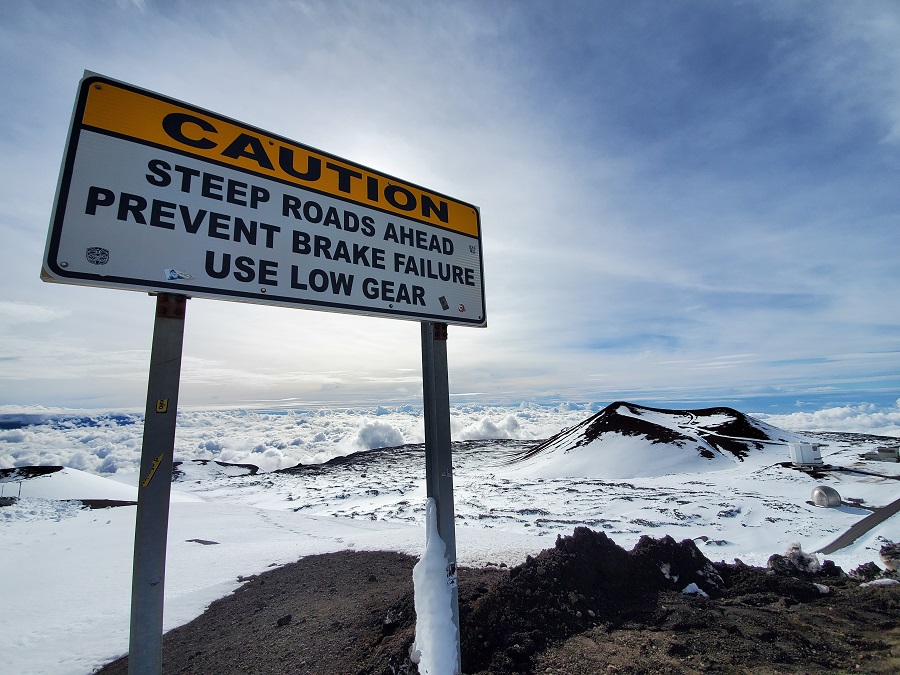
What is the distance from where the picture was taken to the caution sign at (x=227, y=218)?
172cm

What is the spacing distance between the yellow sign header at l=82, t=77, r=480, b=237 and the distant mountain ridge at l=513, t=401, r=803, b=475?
20621 millimetres

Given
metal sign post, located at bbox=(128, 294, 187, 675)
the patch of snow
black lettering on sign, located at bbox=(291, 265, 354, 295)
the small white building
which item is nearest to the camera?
metal sign post, located at bbox=(128, 294, 187, 675)

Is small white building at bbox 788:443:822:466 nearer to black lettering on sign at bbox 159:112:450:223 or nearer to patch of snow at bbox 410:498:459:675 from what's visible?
patch of snow at bbox 410:498:459:675

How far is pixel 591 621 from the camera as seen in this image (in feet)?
12.3

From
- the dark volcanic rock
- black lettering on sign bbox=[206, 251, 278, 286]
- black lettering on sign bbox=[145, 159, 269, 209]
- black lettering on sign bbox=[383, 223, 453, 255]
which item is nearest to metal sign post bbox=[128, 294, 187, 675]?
black lettering on sign bbox=[206, 251, 278, 286]

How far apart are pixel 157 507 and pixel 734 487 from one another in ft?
54.5

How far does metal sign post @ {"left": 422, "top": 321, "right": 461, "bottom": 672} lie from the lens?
2.79 meters

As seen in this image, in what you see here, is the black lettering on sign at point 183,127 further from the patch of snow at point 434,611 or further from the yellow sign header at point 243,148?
the patch of snow at point 434,611

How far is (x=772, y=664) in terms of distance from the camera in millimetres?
2934

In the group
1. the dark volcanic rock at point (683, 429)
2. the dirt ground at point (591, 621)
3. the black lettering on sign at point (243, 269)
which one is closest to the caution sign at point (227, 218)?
the black lettering on sign at point (243, 269)

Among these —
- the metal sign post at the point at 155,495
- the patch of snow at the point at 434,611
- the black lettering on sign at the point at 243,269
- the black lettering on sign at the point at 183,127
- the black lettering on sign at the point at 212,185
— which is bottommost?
the patch of snow at the point at 434,611

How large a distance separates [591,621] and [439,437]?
250 centimetres

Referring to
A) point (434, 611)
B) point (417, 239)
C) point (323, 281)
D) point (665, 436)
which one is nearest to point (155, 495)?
point (323, 281)

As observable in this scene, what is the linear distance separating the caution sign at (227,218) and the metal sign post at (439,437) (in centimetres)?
21
